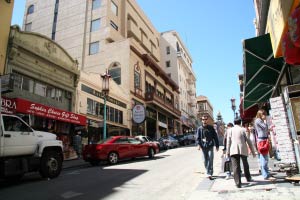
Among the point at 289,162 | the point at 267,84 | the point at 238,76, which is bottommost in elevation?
the point at 289,162

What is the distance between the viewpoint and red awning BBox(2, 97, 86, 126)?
14.8 metres

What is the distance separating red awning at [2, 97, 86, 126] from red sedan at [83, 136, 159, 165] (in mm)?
4251

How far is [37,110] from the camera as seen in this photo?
54.6 feet

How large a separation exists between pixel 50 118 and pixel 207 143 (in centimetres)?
1270

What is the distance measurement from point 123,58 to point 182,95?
3111 centimetres

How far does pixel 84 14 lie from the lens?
38.5 metres

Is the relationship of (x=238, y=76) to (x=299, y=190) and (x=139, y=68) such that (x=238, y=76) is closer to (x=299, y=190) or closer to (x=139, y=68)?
(x=139, y=68)

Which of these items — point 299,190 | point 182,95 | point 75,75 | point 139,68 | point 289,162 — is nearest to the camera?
point 299,190

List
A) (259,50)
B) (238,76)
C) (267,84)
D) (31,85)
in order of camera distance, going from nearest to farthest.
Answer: (259,50), (267,84), (31,85), (238,76)

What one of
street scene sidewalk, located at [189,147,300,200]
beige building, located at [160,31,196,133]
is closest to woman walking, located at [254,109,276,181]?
street scene sidewalk, located at [189,147,300,200]

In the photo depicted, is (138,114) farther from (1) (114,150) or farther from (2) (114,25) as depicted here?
(1) (114,150)

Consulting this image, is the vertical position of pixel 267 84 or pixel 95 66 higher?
pixel 95 66

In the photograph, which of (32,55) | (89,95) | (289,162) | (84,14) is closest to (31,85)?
(32,55)

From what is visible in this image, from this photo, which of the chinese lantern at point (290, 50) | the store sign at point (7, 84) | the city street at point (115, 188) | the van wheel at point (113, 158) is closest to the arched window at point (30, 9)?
the store sign at point (7, 84)
